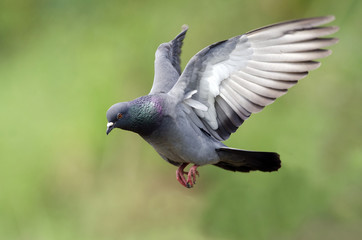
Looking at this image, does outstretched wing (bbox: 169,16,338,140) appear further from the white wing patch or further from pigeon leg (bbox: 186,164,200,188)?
pigeon leg (bbox: 186,164,200,188)

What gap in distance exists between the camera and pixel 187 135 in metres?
3.73

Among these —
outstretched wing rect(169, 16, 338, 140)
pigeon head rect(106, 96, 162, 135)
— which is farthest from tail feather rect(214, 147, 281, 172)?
pigeon head rect(106, 96, 162, 135)

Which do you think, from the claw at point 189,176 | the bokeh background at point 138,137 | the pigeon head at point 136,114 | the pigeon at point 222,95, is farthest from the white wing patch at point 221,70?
the bokeh background at point 138,137

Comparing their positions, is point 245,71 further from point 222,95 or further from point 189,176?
point 189,176

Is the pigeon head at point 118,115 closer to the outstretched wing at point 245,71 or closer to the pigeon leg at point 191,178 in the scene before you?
the outstretched wing at point 245,71

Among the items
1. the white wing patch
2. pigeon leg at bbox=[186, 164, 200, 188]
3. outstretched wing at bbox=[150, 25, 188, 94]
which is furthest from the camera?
outstretched wing at bbox=[150, 25, 188, 94]

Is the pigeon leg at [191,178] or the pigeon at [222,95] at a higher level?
the pigeon at [222,95]

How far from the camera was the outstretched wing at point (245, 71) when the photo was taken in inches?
135

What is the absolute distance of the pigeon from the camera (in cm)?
346

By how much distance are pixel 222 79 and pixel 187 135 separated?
41 centimetres

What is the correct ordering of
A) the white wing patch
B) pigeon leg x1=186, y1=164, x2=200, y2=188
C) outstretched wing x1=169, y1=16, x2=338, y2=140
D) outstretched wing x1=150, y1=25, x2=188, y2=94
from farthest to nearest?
outstretched wing x1=150, y1=25, x2=188, y2=94 → pigeon leg x1=186, y1=164, x2=200, y2=188 → the white wing patch → outstretched wing x1=169, y1=16, x2=338, y2=140

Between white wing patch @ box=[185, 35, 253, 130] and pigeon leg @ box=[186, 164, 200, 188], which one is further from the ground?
white wing patch @ box=[185, 35, 253, 130]

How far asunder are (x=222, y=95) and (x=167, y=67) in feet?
2.49

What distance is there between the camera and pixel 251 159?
394 cm
